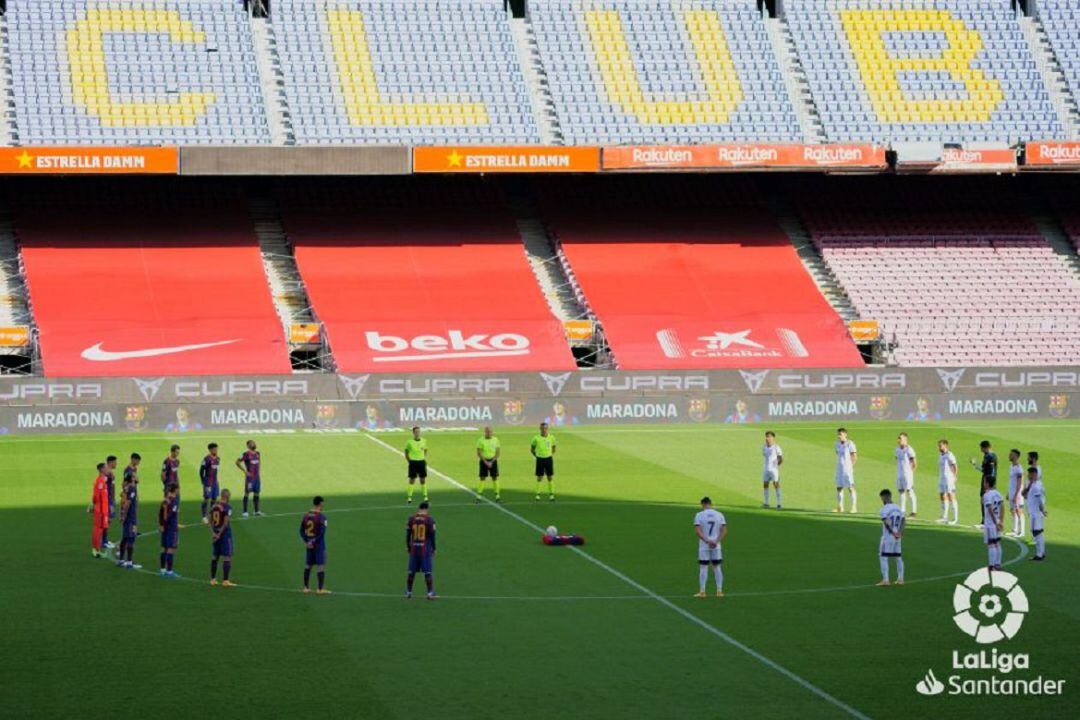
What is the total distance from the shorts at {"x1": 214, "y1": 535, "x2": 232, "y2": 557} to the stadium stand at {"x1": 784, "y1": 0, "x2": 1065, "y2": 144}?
4063cm

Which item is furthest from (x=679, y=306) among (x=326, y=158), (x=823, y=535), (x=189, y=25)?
(x=823, y=535)

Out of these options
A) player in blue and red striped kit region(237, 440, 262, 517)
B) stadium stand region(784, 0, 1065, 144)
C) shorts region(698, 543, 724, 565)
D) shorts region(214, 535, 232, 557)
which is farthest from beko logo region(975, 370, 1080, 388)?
shorts region(214, 535, 232, 557)

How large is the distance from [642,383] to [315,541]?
26705 mm

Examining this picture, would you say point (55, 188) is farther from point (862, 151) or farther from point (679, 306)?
point (862, 151)

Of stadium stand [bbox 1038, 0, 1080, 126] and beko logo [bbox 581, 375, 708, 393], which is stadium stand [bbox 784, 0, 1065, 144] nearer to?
stadium stand [bbox 1038, 0, 1080, 126]

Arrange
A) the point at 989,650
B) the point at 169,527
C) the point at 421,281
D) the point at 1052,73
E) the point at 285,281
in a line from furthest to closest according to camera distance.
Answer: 1. the point at 1052,73
2. the point at 421,281
3. the point at 285,281
4. the point at 169,527
5. the point at 989,650

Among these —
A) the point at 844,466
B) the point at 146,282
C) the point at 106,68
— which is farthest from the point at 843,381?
the point at 106,68

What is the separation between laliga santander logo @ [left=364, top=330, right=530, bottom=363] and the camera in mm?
53250

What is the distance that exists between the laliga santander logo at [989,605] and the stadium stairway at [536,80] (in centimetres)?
3605

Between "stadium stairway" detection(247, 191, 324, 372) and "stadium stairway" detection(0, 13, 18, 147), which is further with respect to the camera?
"stadium stairway" detection(0, 13, 18, 147)

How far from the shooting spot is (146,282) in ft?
183

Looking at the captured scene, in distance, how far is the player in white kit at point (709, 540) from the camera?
1009 inches

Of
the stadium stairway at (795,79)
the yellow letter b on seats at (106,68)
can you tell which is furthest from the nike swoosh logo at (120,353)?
the stadium stairway at (795,79)

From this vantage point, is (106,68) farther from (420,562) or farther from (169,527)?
(420,562)
